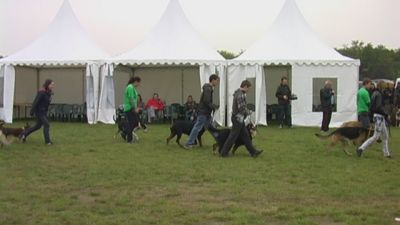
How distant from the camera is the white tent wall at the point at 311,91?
18.8m

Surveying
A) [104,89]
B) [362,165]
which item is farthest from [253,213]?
[104,89]

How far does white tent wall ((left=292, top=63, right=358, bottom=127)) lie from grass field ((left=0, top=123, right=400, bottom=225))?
238 inches

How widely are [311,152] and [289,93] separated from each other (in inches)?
271

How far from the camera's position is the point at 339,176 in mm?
8609

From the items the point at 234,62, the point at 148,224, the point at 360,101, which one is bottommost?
the point at 148,224

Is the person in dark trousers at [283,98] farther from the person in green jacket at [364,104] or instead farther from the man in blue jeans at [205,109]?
the man in blue jeans at [205,109]

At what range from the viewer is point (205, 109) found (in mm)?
11758

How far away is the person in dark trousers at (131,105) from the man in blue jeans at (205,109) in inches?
63.5

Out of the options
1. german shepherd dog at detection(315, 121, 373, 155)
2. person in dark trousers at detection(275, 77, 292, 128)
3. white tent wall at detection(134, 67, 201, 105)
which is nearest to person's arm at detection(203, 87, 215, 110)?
german shepherd dog at detection(315, 121, 373, 155)

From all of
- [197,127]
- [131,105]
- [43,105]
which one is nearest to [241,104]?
[197,127]

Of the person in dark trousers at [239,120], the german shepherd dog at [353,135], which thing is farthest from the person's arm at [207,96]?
the german shepherd dog at [353,135]

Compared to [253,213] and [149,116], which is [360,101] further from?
[149,116]

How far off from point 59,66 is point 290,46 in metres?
8.97

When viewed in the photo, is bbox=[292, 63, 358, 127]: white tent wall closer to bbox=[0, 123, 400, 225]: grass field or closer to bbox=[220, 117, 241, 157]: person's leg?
bbox=[0, 123, 400, 225]: grass field
